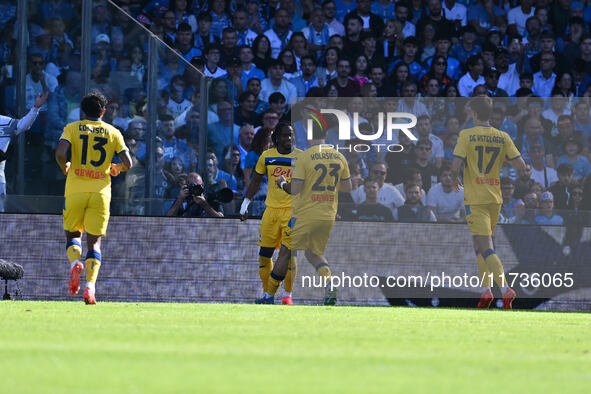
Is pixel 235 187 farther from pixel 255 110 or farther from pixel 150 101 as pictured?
pixel 255 110

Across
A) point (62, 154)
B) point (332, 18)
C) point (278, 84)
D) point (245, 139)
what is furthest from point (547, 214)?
point (332, 18)

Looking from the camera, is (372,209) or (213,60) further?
(213,60)

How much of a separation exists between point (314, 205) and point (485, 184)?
1.95 m

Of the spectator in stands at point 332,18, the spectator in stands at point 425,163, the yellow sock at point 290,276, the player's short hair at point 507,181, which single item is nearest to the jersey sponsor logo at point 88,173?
the yellow sock at point 290,276

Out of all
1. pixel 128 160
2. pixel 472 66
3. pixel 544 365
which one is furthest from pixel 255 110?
pixel 544 365

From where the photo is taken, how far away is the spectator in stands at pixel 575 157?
12.1 m

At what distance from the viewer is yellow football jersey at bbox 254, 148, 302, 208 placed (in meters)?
11.8

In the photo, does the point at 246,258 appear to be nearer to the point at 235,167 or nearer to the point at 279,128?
the point at 235,167

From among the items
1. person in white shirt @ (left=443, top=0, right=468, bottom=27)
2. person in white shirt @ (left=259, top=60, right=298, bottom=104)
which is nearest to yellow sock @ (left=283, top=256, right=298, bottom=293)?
person in white shirt @ (left=259, top=60, right=298, bottom=104)

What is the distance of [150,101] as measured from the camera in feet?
38.4

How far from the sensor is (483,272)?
12047 millimetres

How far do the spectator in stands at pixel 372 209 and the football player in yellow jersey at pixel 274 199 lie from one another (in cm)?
85

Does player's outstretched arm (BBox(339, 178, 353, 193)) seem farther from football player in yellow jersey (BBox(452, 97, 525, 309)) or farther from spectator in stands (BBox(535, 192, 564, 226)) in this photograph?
spectator in stands (BBox(535, 192, 564, 226))

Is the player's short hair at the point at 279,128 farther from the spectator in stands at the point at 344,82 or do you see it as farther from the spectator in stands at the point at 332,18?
the spectator in stands at the point at 332,18
